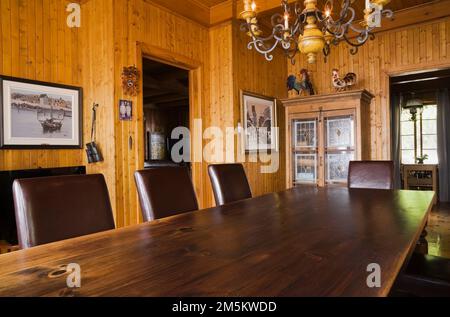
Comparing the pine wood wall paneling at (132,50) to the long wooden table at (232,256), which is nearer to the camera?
the long wooden table at (232,256)

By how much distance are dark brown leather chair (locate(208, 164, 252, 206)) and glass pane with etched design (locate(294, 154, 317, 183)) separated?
1960mm

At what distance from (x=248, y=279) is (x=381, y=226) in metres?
0.78

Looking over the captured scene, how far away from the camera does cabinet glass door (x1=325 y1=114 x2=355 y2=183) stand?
12.7 ft

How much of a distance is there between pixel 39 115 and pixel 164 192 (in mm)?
1646

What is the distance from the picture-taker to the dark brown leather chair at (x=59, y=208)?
121 centimetres

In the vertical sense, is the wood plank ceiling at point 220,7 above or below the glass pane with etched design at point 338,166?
above

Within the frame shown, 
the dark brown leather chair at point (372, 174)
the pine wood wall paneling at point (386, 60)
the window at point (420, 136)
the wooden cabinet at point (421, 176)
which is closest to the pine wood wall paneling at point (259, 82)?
the pine wood wall paneling at point (386, 60)

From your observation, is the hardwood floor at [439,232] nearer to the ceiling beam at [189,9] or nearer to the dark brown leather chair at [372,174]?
the dark brown leather chair at [372,174]

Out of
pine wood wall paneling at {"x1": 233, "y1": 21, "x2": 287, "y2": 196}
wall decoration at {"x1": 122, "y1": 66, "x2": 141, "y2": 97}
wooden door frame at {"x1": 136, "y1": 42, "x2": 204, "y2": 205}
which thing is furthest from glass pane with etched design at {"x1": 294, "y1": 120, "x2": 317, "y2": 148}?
wall decoration at {"x1": 122, "y1": 66, "x2": 141, "y2": 97}

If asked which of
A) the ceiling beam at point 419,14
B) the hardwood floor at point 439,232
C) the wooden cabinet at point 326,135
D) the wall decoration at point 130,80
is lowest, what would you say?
the hardwood floor at point 439,232

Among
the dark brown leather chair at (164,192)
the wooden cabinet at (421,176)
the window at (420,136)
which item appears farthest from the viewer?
the window at (420,136)

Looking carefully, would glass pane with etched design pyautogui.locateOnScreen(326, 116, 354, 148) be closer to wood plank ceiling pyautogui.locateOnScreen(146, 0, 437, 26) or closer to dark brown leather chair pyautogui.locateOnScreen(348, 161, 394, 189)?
dark brown leather chair pyautogui.locateOnScreen(348, 161, 394, 189)

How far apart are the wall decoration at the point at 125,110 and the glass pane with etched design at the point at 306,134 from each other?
231 cm

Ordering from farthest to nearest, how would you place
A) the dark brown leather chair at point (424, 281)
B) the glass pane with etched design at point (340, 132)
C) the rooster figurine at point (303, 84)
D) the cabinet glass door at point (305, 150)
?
the rooster figurine at point (303, 84), the cabinet glass door at point (305, 150), the glass pane with etched design at point (340, 132), the dark brown leather chair at point (424, 281)
